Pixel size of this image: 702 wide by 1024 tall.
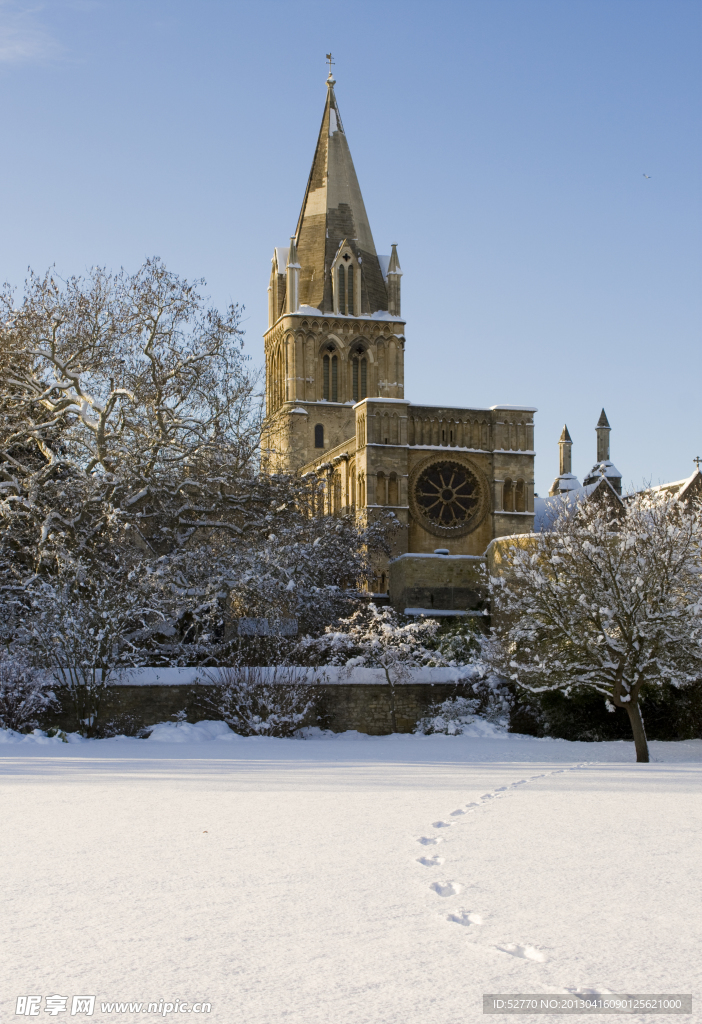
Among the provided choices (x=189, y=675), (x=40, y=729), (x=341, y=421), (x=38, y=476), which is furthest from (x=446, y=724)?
(x=341, y=421)

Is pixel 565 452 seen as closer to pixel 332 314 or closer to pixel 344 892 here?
pixel 332 314

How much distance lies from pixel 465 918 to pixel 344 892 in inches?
41.6

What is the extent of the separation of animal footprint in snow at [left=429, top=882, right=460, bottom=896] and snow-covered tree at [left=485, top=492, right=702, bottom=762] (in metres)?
11.6

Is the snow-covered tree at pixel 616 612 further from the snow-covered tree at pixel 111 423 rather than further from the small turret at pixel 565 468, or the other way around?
the small turret at pixel 565 468

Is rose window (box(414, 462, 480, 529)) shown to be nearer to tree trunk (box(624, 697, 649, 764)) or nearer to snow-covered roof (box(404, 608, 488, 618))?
snow-covered roof (box(404, 608, 488, 618))

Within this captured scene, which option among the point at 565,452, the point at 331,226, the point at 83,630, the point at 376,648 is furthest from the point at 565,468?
the point at 83,630

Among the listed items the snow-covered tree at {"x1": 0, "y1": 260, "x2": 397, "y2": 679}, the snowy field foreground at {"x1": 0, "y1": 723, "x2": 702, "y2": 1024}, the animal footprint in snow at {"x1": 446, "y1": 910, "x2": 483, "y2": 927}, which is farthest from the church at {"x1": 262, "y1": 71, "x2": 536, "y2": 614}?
the animal footprint in snow at {"x1": 446, "y1": 910, "x2": 483, "y2": 927}

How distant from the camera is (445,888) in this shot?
7.58 metres

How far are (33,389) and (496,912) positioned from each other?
2098 centimetres

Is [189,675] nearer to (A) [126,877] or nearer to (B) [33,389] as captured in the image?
(B) [33,389]

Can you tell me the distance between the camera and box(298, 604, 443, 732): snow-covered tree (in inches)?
966

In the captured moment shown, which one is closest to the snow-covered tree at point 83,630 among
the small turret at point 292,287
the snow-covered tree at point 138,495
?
the snow-covered tree at point 138,495

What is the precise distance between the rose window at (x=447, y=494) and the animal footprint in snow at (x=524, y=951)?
1699 inches

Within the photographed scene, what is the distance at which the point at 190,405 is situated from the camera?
26688mm
